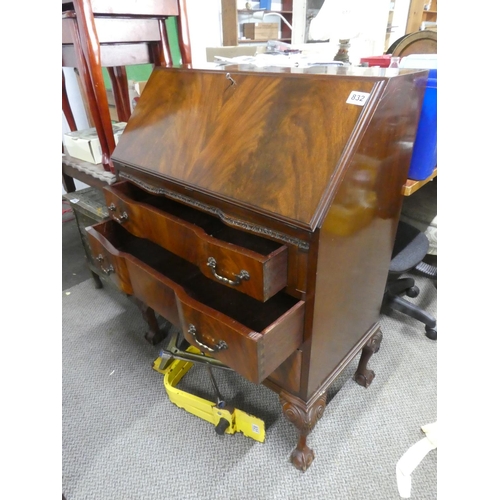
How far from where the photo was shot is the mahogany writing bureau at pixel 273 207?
0.70 metres

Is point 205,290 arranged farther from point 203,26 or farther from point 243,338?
point 203,26

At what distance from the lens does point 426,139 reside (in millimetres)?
960

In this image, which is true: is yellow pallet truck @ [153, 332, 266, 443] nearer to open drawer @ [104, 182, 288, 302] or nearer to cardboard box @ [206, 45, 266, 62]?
open drawer @ [104, 182, 288, 302]

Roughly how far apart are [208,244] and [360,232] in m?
0.35

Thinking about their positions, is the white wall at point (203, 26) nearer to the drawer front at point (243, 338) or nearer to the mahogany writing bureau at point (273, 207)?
the mahogany writing bureau at point (273, 207)

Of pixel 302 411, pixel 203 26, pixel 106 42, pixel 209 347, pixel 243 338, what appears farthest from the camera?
pixel 203 26

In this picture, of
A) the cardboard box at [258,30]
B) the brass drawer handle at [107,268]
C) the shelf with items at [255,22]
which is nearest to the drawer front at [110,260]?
the brass drawer handle at [107,268]

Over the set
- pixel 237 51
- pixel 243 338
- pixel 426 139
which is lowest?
pixel 243 338

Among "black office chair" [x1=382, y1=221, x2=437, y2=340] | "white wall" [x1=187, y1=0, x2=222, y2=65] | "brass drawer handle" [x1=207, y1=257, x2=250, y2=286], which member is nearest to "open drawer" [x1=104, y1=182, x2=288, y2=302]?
"brass drawer handle" [x1=207, y1=257, x2=250, y2=286]

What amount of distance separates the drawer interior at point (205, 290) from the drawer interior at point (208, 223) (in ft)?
0.39

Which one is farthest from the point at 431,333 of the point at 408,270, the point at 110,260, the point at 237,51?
the point at 237,51

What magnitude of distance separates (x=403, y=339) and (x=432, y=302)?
31 centimetres

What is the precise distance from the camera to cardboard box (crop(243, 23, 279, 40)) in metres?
2.74

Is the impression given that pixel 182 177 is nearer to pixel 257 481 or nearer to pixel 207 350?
pixel 207 350
